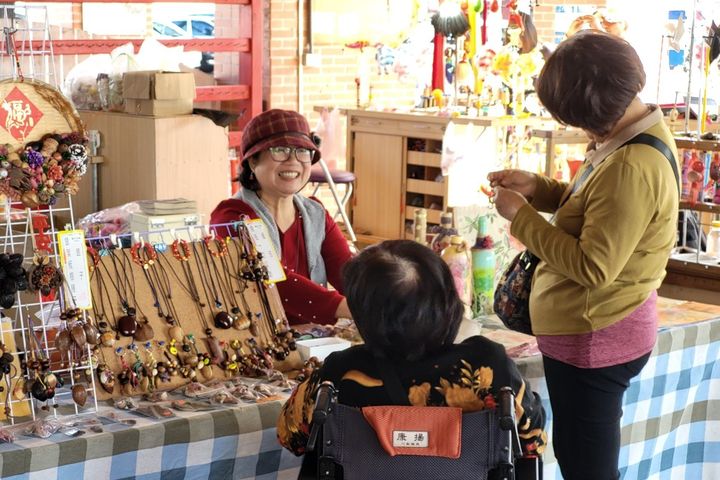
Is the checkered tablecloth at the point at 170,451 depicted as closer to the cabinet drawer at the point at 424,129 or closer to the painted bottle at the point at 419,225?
the painted bottle at the point at 419,225

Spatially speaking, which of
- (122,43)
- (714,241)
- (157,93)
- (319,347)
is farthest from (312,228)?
(122,43)

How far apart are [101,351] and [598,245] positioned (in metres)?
0.97

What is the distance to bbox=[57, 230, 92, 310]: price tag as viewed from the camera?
6.38 ft

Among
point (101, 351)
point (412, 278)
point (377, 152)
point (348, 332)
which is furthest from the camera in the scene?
point (377, 152)

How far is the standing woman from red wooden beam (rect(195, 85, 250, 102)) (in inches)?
198

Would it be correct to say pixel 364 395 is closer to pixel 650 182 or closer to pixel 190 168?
pixel 650 182

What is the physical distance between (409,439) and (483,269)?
1.30 m

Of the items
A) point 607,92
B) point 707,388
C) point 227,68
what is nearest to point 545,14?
point 227,68

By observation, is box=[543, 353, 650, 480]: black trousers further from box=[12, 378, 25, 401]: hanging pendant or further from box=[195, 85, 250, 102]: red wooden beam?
box=[195, 85, 250, 102]: red wooden beam

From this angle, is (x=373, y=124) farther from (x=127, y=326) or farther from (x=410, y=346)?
(x=410, y=346)

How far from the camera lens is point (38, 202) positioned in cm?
184

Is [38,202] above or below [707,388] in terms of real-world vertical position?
above

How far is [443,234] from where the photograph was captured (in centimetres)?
276

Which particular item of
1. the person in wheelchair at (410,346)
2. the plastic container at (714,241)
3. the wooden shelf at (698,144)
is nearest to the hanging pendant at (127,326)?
the person in wheelchair at (410,346)
